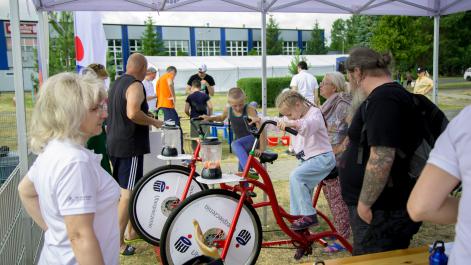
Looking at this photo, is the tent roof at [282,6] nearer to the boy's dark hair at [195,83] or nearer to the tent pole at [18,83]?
the tent pole at [18,83]

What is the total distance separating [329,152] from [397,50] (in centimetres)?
3002

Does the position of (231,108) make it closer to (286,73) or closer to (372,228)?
(372,228)

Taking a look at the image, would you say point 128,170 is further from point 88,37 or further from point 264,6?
point 88,37

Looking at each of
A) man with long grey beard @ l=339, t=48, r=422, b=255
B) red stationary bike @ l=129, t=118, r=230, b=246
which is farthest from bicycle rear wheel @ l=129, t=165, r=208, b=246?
man with long grey beard @ l=339, t=48, r=422, b=255

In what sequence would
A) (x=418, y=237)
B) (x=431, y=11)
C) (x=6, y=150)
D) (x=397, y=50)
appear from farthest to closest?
(x=397, y=50), (x=431, y=11), (x=418, y=237), (x=6, y=150)

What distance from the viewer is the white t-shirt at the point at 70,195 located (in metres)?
1.49

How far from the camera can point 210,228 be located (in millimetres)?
3570

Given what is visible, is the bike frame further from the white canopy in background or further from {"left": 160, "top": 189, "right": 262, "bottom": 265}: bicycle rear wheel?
the white canopy in background

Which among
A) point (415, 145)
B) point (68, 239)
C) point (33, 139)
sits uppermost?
point (33, 139)

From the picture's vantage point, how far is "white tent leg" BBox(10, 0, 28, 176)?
324 centimetres

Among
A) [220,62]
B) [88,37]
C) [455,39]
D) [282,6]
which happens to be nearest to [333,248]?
[282,6]

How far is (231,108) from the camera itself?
18.5 feet

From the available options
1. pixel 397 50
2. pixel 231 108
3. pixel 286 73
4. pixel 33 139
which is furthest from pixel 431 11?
pixel 286 73

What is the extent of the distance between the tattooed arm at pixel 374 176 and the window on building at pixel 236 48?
220ft
